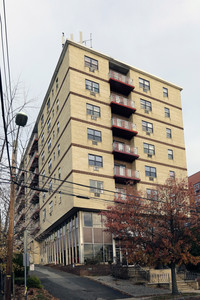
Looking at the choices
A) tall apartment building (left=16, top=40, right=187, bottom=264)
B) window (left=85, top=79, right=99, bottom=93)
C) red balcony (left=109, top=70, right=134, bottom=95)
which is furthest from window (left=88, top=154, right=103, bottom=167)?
red balcony (left=109, top=70, right=134, bottom=95)

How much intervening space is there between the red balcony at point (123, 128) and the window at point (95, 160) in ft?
14.4

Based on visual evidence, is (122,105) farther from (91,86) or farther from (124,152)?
(124,152)

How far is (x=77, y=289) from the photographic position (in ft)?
Answer: 84.8

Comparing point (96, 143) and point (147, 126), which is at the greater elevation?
point (147, 126)

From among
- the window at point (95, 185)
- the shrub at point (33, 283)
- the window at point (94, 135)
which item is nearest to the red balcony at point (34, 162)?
the window at point (94, 135)

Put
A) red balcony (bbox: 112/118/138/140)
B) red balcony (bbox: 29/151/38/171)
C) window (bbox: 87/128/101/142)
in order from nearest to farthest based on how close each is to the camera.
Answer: window (bbox: 87/128/101/142) → red balcony (bbox: 112/118/138/140) → red balcony (bbox: 29/151/38/171)

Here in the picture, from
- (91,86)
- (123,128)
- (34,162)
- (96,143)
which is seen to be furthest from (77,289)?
(34,162)

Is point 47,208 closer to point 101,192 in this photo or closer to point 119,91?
point 101,192

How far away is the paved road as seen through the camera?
77.5ft

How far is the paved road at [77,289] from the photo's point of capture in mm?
23625

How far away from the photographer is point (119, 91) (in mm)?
45406

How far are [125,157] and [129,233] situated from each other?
1720 centimetres

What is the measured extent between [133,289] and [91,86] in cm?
2365

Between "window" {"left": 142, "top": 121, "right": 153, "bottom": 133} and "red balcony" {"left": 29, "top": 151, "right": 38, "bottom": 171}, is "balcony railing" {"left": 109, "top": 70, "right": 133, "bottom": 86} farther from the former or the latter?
"red balcony" {"left": 29, "top": 151, "right": 38, "bottom": 171}
